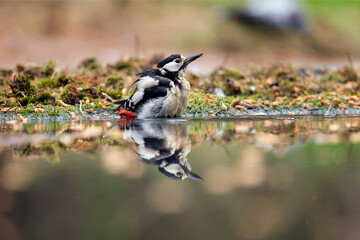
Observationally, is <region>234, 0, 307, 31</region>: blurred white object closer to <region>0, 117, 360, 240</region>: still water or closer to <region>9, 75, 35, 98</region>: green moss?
<region>9, 75, 35, 98</region>: green moss

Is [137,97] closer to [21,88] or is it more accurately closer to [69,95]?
[69,95]

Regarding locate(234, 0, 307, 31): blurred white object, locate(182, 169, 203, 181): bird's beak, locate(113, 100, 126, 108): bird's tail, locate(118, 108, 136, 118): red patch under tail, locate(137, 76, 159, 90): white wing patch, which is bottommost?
locate(118, 108, 136, 118): red patch under tail

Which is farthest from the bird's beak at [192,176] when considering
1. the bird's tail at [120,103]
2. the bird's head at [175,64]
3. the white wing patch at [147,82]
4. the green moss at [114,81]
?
the green moss at [114,81]

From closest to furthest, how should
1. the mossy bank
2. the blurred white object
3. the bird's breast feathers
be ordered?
the bird's breast feathers, the mossy bank, the blurred white object

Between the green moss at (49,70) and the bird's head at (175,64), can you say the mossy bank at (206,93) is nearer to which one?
the green moss at (49,70)

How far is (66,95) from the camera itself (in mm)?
8109

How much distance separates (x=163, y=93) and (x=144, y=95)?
30 cm

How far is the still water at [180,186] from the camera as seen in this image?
8.38 ft

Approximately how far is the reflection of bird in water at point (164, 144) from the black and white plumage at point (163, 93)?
251 millimetres

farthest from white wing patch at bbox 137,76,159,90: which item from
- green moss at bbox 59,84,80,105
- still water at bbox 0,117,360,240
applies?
still water at bbox 0,117,360,240

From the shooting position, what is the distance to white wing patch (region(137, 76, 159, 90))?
6.87m

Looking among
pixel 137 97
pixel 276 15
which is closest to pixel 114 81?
pixel 137 97

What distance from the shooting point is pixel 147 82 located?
6.95 meters

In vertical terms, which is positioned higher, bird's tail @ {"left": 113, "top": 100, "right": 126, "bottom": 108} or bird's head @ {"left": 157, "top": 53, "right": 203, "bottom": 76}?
bird's head @ {"left": 157, "top": 53, "right": 203, "bottom": 76}
